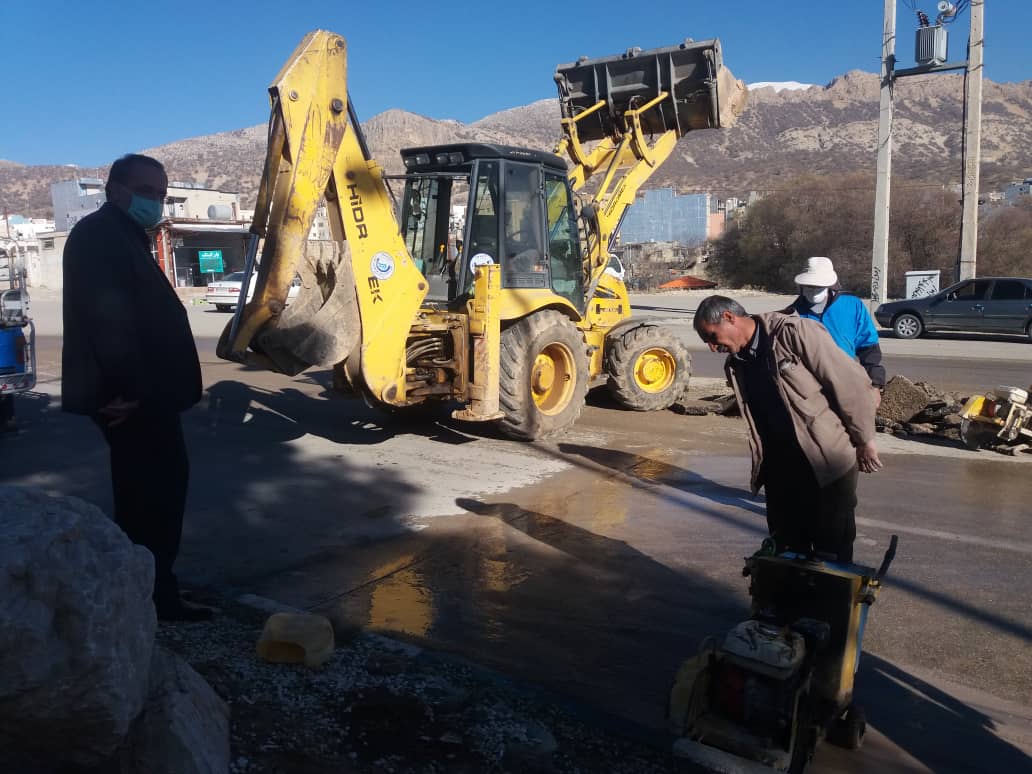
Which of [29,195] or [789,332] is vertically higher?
[29,195]

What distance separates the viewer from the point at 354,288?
275 inches

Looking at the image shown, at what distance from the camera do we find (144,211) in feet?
13.2

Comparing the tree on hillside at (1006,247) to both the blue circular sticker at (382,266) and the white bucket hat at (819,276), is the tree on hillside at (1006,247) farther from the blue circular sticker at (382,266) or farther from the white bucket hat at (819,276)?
the blue circular sticker at (382,266)

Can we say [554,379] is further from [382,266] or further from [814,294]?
[814,294]

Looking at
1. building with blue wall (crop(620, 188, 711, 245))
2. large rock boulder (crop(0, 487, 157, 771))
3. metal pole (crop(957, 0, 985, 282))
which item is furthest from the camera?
building with blue wall (crop(620, 188, 711, 245))

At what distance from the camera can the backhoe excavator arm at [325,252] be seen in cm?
654

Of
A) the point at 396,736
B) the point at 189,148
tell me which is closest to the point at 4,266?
the point at 396,736

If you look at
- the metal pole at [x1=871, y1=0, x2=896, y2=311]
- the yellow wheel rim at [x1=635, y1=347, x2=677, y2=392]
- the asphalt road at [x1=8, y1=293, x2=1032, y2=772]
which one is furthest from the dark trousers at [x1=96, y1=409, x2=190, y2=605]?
the metal pole at [x1=871, y1=0, x2=896, y2=311]

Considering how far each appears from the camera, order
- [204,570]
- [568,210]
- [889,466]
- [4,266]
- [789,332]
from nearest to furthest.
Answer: [789,332] < [204,570] < [889,466] < [568,210] < [4,266]

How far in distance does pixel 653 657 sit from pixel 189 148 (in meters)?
154

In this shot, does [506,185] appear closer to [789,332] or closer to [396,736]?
[789,332]

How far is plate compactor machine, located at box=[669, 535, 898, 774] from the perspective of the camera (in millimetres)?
2893

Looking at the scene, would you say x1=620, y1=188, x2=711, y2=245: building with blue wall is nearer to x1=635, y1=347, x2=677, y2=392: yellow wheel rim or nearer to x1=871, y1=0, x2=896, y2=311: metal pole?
x1=871, y1=0, x2=896, y2=311: metal pole

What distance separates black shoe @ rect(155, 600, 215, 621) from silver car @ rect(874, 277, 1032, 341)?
63.8ft
